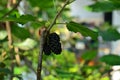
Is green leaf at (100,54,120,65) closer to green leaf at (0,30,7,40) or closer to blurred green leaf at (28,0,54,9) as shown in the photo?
blurred green leaf at (28,0,54,9)

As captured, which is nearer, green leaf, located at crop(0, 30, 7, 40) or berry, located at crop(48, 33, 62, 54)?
berry, located at crop(48, 33, 62, 54)

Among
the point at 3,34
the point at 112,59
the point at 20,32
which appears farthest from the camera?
the point at 3,34

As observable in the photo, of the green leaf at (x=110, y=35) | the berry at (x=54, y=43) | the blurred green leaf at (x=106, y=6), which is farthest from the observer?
the green leaf at (x=110, y=35)

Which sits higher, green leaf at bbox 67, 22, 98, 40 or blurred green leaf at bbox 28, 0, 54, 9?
blurred green leaf at bbox 28, 0, 54, 9

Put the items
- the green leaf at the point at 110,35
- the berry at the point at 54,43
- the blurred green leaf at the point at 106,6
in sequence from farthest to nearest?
the green leaf at the point at 110,35, the blurred green leaf at the point at 106,6, the berry at the point at 54,43

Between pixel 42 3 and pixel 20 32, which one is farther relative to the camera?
pixel 42 3

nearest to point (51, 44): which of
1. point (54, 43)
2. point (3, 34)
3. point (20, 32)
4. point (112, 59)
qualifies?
point (54, 43)

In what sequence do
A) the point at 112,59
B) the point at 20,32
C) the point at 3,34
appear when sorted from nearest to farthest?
the point at 20,32
the point at 112,59
the point at 3,34

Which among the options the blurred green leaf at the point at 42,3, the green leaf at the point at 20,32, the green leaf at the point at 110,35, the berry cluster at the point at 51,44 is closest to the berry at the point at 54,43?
the berry cluster at the point at 51,44

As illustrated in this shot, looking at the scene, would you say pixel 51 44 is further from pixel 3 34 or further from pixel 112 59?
pixel 3 34

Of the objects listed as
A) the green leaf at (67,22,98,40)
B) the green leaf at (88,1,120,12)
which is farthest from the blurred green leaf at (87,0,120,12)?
the green leaf at (67,22,98,40)

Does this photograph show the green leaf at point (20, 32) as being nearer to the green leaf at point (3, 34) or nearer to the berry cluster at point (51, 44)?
the green leaf at point (3, 34)

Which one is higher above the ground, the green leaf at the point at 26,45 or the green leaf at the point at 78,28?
the green leaf at the point at 78,28
